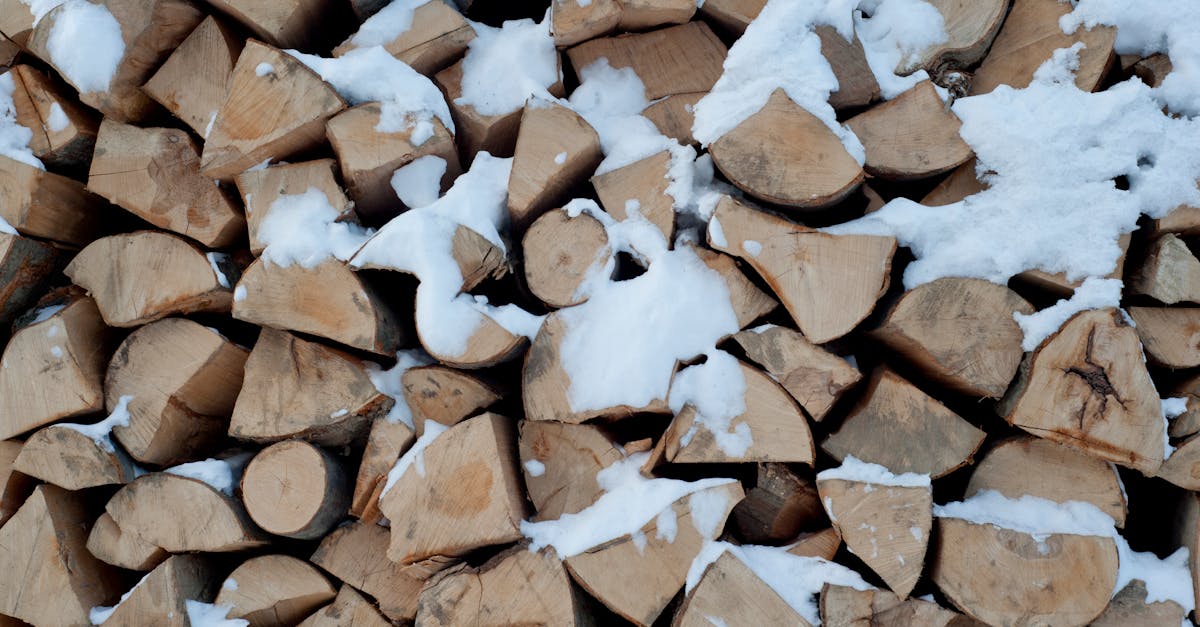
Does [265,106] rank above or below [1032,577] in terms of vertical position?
above

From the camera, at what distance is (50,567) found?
1.75m

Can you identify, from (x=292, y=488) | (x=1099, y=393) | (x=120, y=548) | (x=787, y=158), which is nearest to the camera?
(x=1099, y=393)

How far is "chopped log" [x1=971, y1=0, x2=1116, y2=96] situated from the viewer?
157 centimetres

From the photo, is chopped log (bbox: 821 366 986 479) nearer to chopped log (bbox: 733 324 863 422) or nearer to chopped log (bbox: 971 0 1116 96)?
chopped log (bbox: 733 324 863 422)

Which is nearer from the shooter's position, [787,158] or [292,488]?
[787,158]

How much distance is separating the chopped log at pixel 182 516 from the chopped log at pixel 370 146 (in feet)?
2.13

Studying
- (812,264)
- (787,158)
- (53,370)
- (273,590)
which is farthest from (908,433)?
(53,370)

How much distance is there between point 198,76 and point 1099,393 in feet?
5.79

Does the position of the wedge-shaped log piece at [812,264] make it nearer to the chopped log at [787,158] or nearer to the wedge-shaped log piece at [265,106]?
the chopped log at [787,158]

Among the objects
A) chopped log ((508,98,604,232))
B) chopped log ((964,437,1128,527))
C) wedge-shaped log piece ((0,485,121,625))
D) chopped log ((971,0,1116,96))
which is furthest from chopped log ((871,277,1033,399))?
wedge-shaped log piece ((0,485,121,625))

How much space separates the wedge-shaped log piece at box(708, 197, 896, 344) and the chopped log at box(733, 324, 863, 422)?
0.03 metres

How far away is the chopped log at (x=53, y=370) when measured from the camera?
5.68 feet

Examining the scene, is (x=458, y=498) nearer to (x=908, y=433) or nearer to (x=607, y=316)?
(x=607, y=316)

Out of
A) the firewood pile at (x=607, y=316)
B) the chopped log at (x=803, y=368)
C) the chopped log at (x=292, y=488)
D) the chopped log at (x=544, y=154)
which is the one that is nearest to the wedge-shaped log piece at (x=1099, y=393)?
the firewood pile at (x=607, y=316)
